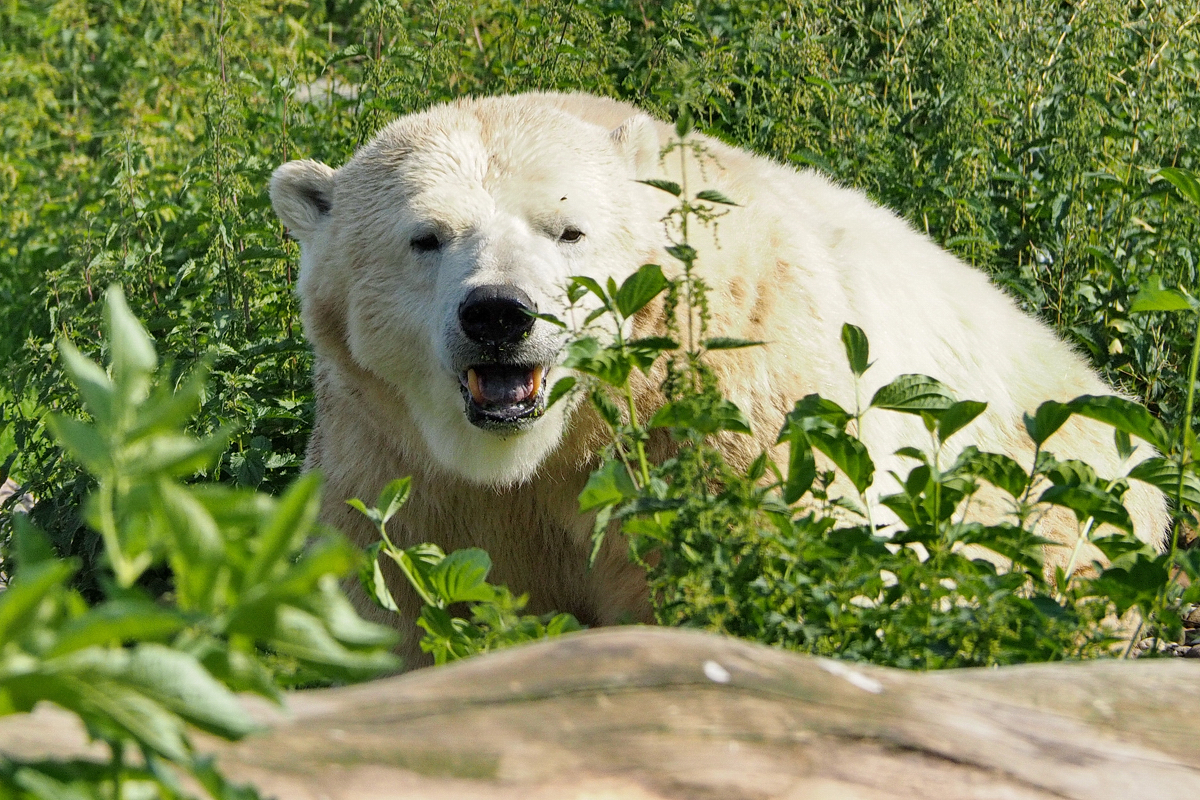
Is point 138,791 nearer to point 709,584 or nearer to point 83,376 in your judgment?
point 83,376

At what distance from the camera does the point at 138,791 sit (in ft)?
4.24

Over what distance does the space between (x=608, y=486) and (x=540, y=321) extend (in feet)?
3.45

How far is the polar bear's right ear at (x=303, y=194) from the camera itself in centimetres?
398

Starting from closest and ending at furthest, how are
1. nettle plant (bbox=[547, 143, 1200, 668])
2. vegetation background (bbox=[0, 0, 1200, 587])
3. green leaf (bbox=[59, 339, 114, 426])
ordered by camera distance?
green leaf (bbox=[59, 339, 114, 426])
nettle plant (bbox=[547, 143, 1200, 668])
vegetation background (bbox=[0, 0, 1200, 587])

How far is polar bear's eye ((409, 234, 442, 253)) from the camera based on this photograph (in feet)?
11.9

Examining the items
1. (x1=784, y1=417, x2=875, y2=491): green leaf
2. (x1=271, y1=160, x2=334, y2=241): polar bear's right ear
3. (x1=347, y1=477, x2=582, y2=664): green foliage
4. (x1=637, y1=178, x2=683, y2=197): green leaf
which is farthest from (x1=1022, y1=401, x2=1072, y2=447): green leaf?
(x1=271, y1=160, x2=334, y2=241): polar bear's right ear

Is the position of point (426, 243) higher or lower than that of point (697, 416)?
higher

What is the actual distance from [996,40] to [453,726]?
4419 mm

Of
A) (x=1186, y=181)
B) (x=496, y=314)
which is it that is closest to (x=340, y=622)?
(x=1186, y=181)

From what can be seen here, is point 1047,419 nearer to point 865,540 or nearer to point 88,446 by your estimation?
point 865,540

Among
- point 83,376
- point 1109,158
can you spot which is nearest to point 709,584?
point 83,376

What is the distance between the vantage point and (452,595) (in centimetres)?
248

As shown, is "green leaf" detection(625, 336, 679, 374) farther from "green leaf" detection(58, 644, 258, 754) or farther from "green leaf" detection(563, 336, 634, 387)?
"green leaf" detection(58, 644, 258, 754)

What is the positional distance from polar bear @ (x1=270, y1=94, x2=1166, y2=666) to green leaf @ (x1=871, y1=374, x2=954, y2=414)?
1.05m
